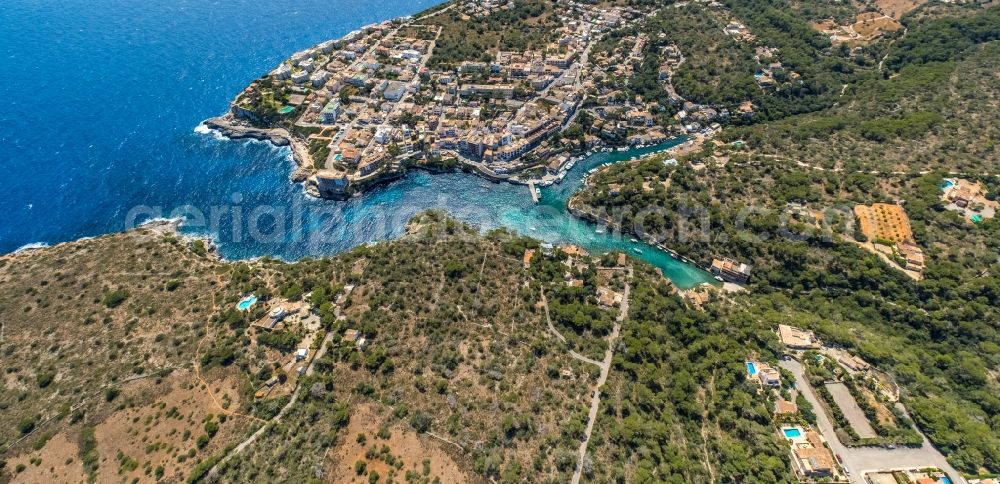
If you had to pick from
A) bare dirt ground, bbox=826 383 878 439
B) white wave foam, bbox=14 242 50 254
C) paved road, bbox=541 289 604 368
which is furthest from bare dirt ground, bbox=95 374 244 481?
bare dirt ground, bbox=826 383 878 439

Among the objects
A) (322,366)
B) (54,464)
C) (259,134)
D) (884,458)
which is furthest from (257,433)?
(259,134)

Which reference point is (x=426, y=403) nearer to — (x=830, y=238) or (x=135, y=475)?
(x=135, y=475)

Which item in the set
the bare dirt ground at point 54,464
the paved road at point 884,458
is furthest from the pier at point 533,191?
the bare dirt ground at point 54,464

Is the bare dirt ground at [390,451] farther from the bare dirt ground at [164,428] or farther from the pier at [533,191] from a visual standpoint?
the pier at [533,191]

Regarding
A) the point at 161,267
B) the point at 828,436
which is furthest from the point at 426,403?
the point at 161,267

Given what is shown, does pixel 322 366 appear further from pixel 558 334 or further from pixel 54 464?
pixel 558 334
